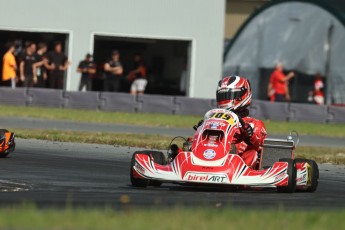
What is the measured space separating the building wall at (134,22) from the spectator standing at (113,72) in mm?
1157

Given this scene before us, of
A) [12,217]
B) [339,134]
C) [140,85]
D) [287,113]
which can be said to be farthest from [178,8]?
[12,217]

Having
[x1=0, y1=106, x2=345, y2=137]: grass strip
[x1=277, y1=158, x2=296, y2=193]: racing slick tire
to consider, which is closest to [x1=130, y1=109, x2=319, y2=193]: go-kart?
[x1=277, y1=158, x2=296, y2=193]: racing slick tire

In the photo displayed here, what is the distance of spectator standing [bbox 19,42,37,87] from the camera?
27.3 meters

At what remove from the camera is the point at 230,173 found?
10.7m

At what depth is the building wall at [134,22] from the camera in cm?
→ 3025

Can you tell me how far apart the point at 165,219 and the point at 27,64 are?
20.4m

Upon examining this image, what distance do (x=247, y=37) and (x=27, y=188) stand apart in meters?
28.2

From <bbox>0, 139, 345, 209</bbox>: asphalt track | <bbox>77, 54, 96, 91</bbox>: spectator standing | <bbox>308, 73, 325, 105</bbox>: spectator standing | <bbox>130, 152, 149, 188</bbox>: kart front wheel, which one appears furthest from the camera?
<bbox>308, 73, 325, 105</bbox>: spectator standing

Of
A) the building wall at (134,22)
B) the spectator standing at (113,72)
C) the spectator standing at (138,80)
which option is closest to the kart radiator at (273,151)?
the spectator standing at (113,72)

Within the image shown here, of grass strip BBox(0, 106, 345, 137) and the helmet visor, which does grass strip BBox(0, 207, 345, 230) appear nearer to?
the helmet visor

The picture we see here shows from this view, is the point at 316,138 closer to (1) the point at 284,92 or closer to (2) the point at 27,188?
(1) the point at 284,92

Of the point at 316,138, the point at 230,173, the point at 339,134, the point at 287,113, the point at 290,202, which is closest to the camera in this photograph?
the point at 290,202

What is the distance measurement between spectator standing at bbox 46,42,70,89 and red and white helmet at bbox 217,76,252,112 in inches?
656

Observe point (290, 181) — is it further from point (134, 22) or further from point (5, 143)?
point (134, 22)
